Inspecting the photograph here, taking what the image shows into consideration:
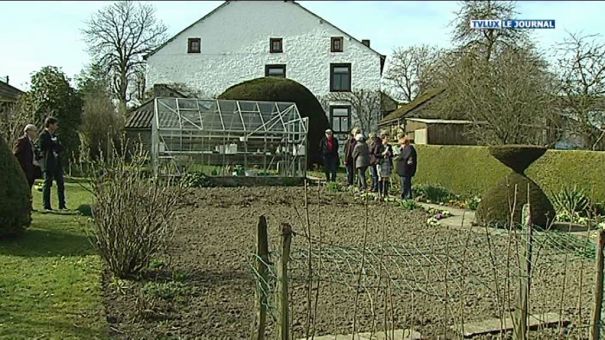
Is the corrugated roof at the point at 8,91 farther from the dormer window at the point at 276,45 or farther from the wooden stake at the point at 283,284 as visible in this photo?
the wooden stake at the point at 283,284

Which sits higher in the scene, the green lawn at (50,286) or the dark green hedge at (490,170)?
the dark green hedge at (490,170)

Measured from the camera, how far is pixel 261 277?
4133 mm

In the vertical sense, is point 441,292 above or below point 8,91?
below

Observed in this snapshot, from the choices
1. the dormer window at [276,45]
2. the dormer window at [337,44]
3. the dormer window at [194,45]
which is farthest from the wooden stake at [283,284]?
the dormer window at [194,45]

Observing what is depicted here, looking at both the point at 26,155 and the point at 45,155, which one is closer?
the point at 26,155

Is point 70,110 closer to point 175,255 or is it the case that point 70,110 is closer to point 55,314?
point 175,255

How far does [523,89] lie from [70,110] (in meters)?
15.6

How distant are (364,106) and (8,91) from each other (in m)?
19.0

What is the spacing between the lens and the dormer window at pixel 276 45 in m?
42.4

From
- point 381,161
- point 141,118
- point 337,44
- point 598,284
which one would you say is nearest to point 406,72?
point 337,44

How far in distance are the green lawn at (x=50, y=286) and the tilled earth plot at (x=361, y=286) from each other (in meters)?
0.24

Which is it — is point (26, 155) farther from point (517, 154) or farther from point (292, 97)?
point (292, 97)

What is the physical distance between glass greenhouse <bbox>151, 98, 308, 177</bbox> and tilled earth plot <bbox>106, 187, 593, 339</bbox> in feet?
36.4

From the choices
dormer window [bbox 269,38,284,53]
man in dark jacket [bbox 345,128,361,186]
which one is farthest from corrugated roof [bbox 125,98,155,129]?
man in dark jacket [bbox 345,128,361,186]
